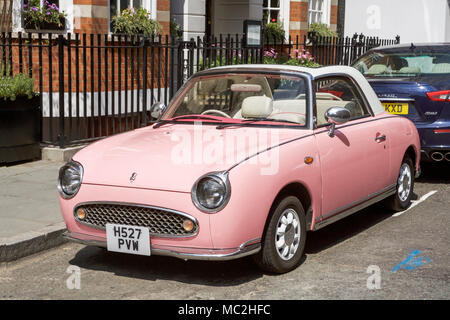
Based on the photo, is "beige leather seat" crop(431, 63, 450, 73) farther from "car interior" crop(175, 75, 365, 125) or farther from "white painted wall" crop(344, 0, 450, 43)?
"white painted wall" crop(344, 0, 450, 43)

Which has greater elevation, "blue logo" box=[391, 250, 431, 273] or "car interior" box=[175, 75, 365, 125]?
"car interior" box=[175, 75, 365, 125]

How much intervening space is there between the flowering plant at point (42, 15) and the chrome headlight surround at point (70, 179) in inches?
272

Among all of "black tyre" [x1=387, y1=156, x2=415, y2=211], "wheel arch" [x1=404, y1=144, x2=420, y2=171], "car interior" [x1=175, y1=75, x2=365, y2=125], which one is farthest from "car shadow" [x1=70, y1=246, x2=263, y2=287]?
"wheel arch" [x1=404, y1=144, x2=420, y2=171]

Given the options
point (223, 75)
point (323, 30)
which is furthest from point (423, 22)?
point (223, 75)

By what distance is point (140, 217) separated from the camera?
5199 mm

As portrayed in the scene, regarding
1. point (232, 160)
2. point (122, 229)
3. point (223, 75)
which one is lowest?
point (122, 229)

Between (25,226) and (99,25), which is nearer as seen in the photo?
(25,226)

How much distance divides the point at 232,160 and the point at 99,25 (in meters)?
7.93

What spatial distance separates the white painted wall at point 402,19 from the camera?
944 inches

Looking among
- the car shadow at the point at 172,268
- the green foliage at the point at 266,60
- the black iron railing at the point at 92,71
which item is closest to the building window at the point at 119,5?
the black iron railing at the point at 92,71

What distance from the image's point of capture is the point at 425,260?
5.99 metres

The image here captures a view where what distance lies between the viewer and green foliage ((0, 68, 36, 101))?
31.2 ft

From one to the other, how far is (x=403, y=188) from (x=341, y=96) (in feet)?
4.68
